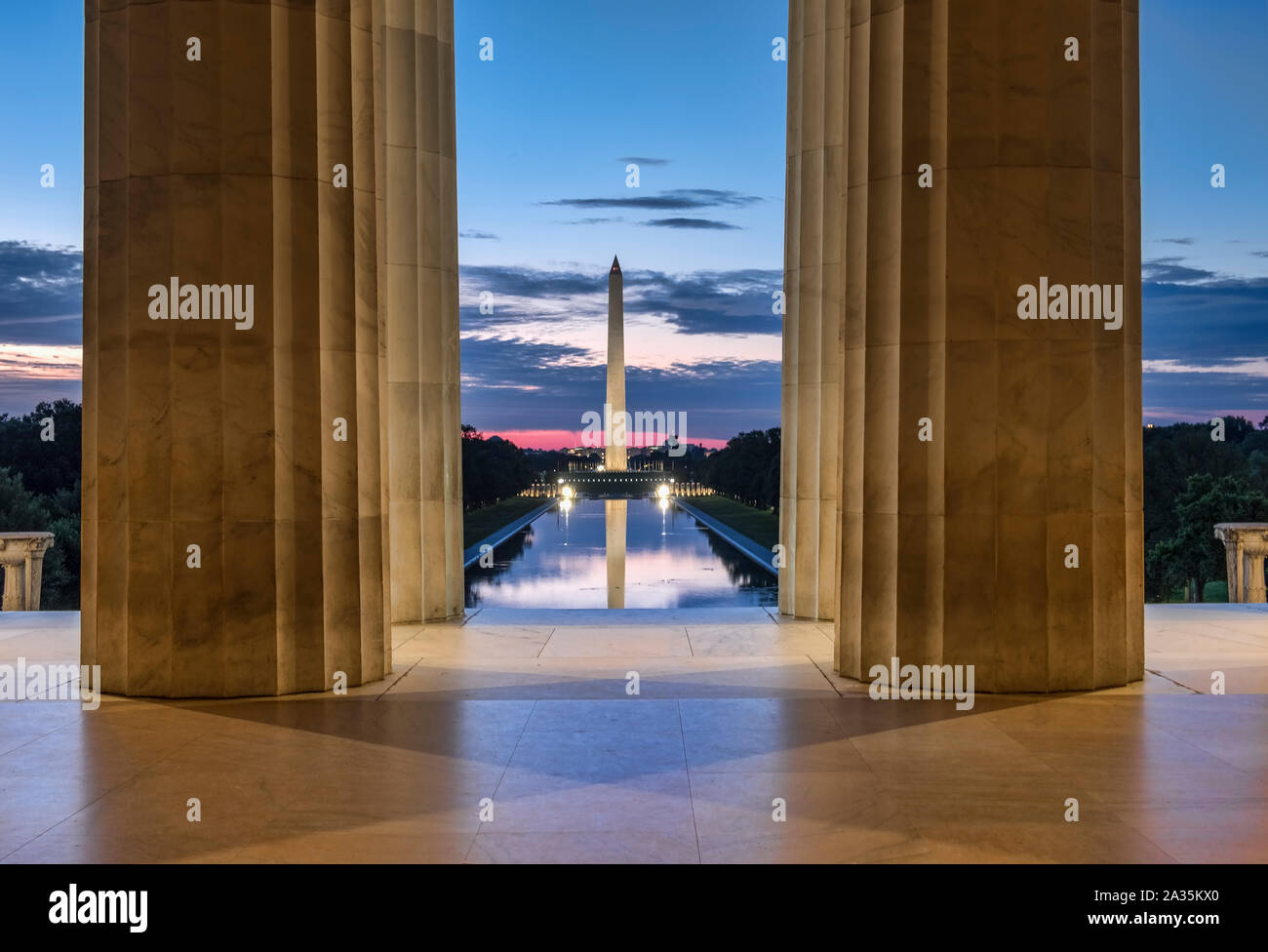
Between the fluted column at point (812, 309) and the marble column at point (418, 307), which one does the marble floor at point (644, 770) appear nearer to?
the marble column at point (418, 307)

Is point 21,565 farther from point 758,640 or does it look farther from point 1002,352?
point 1002,352

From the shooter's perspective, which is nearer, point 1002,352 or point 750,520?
point 1002,352

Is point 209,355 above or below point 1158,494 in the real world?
above

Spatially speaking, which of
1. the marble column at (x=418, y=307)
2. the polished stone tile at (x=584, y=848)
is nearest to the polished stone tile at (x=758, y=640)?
the marble column at (x=418, y=307)

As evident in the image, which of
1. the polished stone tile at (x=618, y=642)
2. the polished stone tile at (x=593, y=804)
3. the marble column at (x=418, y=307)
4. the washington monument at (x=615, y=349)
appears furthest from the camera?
the washington monument at (x=615, y=349)

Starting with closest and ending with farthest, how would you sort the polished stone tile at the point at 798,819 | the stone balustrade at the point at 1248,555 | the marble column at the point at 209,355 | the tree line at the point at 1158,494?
the polished stone tile at the point at 798,819
the marble column at the point at 209,355
the stone balustrade at the point at 1248,555
the tree line at the point at 1158,494

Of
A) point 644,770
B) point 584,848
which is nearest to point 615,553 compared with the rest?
point 644,770
